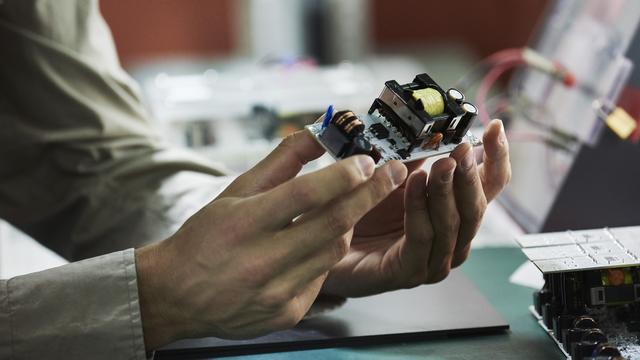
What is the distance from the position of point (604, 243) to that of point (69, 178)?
29.1 inches

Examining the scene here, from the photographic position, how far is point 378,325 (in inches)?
33.6

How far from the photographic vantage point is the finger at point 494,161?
83 cm

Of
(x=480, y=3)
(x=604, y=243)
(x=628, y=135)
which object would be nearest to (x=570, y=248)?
(x=604, y=243)

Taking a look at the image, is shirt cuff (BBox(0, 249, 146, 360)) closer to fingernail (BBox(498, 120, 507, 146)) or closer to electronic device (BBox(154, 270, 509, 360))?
electronic device (BBox(154, 270, 509, 360))

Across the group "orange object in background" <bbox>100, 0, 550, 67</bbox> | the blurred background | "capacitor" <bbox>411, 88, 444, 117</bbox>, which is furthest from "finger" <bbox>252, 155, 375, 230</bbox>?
"orange object in background" <bbox>100, 0, 550, 67</bbox>

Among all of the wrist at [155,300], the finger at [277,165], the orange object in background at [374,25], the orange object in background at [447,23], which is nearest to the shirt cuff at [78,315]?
the wrist at [155,300]

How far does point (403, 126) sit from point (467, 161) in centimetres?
8

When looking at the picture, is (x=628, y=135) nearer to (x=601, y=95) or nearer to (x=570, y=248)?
(x=601, y=95)

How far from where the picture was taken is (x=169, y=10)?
3.76 m

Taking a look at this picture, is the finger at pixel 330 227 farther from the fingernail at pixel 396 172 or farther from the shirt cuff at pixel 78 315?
the shirt cuff at pixel 78 315

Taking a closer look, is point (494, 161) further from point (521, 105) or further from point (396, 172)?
point (521, 105)

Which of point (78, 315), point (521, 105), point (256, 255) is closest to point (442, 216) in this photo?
point (256, 255)

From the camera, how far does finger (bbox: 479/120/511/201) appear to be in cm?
83

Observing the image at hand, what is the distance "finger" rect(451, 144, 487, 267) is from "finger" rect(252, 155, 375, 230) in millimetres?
158
